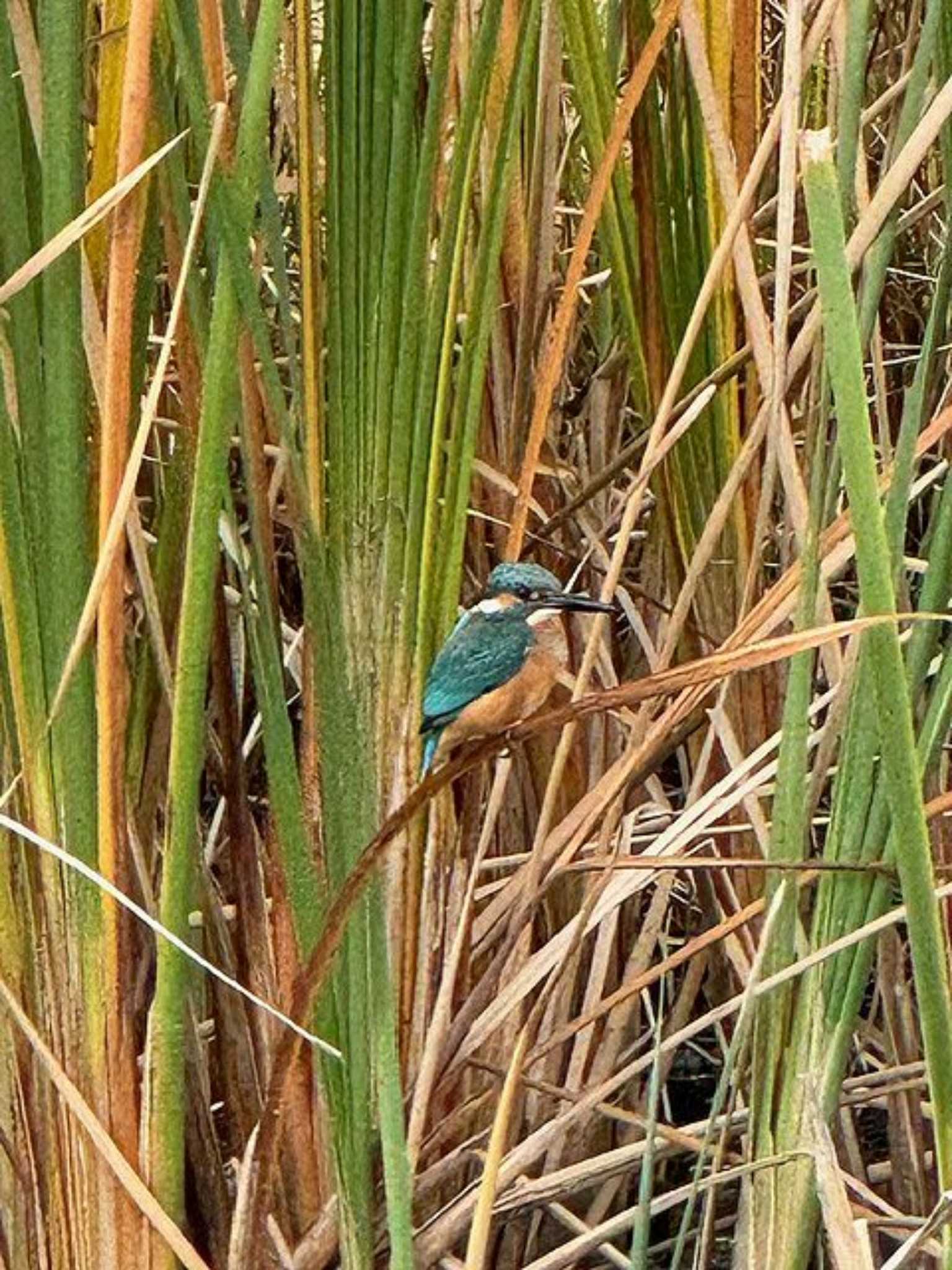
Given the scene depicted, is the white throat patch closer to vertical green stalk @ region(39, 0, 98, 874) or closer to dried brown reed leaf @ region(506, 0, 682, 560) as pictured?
dried brown reed leaf @ region(506, 0, 682, 560)

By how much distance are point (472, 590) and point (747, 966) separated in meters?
0.41

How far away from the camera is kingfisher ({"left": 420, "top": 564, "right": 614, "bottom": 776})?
1.26m

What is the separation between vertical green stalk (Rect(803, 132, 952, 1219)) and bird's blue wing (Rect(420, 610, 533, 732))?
0.45m

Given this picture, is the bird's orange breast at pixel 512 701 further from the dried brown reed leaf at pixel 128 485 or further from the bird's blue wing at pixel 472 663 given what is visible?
the dried brown reed leaf at pixel 128 485

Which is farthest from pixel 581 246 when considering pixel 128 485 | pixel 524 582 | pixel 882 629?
pixel 882 629

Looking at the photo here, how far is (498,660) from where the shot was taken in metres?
1.37

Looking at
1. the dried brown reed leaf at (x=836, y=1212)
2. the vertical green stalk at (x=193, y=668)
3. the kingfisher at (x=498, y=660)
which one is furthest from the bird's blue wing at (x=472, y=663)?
the dried brown reed leaf at (x=836, y=1212)

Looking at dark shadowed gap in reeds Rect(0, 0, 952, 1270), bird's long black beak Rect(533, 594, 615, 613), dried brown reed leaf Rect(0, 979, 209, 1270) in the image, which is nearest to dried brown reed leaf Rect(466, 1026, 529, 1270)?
dark shadowed gap in reeds Rect(0, 0, 952, 1270)

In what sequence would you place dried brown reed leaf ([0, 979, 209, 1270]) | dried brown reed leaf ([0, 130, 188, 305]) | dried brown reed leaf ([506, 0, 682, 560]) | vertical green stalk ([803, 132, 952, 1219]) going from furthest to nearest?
1. dried brown reed leaf ([506, 0, 682, 560])
2. dried brown reed leaf ([0, 979, 209, 1270])
3. dried brown reed leaf ([0, 130, 188, 305])
4. vertical green stalk ([803, 132, 952, 1219])

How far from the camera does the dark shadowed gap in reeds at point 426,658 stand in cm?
95

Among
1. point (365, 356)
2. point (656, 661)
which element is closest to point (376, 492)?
point (365, 356)

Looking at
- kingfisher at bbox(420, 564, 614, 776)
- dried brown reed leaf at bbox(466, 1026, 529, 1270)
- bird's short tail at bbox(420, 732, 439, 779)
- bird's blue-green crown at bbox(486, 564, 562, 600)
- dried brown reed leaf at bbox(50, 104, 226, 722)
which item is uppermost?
dried brown reed leaf at bbox(50, 104, 226, 722)

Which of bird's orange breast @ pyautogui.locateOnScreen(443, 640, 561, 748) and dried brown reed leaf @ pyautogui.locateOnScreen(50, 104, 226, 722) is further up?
dried brown reed leaf @ pyautogui.locateOnScreen(50, 104, 226, 722)

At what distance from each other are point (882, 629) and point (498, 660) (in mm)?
→ 664
